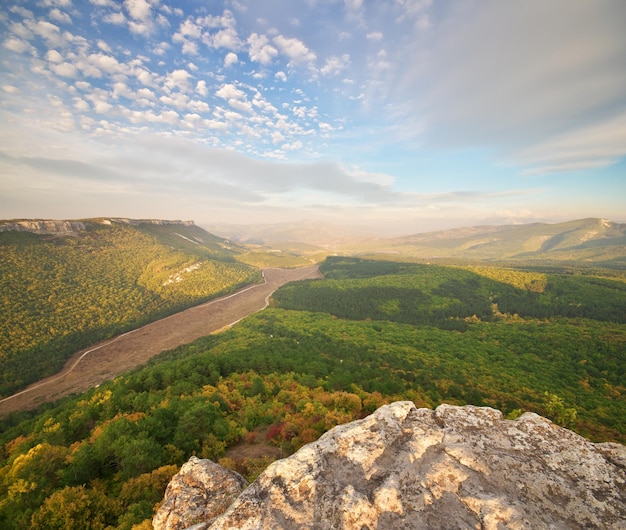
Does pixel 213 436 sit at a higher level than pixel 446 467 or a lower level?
lower

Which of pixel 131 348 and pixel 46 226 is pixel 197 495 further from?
pixel 46 226

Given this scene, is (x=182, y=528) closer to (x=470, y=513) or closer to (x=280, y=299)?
(x=470, y=513)

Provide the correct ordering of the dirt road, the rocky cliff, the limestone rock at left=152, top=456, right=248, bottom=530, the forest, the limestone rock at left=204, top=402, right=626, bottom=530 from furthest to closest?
the rocky cliff
the dirt road
the forest
the limestone rock at left=152, top=456, right=248, bottom=530
the limestone rock at left=204, top=402, right=626, bottom=530

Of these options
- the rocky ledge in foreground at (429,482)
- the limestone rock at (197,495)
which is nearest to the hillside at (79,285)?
the limestone rock at (197,495)

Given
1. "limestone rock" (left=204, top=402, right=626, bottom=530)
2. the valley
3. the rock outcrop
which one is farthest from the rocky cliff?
"limestone rock" (left=204, top=402, right=626, bottom=530)

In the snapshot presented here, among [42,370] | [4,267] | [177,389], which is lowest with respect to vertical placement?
[42,370]

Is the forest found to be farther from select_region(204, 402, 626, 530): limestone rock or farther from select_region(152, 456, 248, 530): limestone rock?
select_region(204, 402, 626, 530): limestone rock

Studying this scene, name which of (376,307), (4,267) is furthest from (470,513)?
(4,267)

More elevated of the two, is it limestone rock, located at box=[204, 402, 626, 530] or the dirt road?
→ limestone rock, located at box=[204, 402, 626, 530]

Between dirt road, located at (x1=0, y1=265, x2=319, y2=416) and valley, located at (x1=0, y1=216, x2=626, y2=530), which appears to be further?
dirt road, located at (x1=0, y1=265, x2=319, y2=416)
